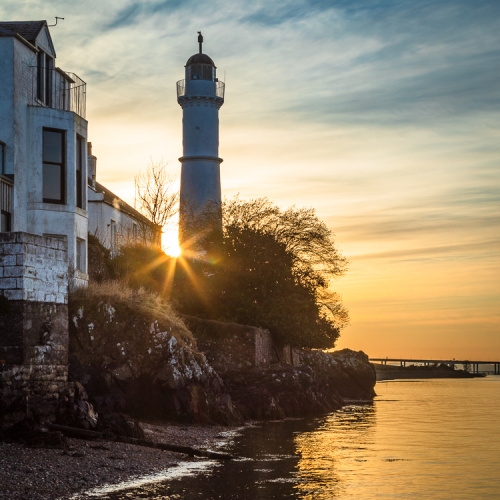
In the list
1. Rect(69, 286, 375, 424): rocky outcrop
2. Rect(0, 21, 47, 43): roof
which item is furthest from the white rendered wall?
Rect(0, 21, 47, 43): roof

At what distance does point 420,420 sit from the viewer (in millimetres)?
42062

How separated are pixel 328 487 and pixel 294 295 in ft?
98.4

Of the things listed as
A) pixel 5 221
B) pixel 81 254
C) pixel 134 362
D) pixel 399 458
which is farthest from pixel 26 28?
pixel 399 458

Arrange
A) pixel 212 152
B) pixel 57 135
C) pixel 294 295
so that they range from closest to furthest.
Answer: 1. pixel 57 135
2. pixel 294 295
3. pixel 212 152

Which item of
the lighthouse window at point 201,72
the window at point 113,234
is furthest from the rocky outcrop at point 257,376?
the lighthouse window at point 201,72

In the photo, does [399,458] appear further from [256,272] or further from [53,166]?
[256,272]

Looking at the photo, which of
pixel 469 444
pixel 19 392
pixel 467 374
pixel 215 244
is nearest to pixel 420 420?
pixel 469 444

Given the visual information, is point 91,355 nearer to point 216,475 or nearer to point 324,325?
point 216,475

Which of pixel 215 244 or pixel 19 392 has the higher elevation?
pixel 215 244

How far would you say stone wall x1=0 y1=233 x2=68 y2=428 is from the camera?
22.4 metres

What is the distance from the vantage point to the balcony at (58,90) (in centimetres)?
3331

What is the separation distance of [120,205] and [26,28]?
2190cm

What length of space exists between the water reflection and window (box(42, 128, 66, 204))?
42.0 ft

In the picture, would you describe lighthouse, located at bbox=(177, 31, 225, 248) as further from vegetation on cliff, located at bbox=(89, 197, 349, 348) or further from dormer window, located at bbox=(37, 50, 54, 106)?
dormer window, located at bbox=(37, 50, 54, 106)
